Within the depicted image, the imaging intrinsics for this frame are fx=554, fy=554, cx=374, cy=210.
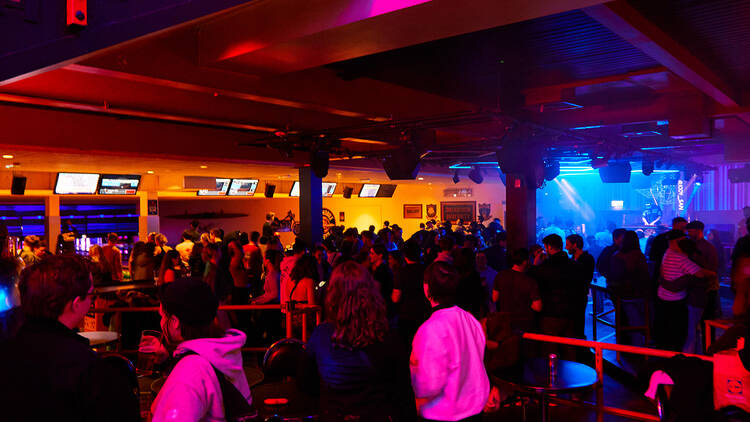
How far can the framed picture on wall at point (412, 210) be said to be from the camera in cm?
1903

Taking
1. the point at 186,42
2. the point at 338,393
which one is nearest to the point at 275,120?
the point at 186,42

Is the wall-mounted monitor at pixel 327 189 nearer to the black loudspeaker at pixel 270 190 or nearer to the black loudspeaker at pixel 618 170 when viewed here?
the black loudspeaker at pixel 270 190

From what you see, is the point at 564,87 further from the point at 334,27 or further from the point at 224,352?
the point at 224,352

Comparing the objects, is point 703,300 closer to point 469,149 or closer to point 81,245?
point 469,149

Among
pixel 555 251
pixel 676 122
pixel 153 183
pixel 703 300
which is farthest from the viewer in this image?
pixel 153 183

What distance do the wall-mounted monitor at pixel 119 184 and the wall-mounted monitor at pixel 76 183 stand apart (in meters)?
0.14

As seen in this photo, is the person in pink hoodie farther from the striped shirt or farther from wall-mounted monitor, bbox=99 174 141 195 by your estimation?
wall-mounted monitor, bbox=99 174 141 195

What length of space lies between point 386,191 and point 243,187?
20.3 ft

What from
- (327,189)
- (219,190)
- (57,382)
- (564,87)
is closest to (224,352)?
(57,382)

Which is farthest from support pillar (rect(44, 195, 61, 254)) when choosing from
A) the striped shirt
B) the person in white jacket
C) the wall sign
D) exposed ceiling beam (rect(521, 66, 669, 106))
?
the person in white jacket

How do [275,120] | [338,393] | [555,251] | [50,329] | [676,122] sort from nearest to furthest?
[50,329]
[338,393]
[555,251]
[676,122]
[275,120]

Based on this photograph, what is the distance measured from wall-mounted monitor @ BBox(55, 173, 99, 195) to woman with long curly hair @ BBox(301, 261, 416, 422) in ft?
31.2

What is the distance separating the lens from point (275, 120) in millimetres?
7336

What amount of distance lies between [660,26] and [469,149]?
489cm
